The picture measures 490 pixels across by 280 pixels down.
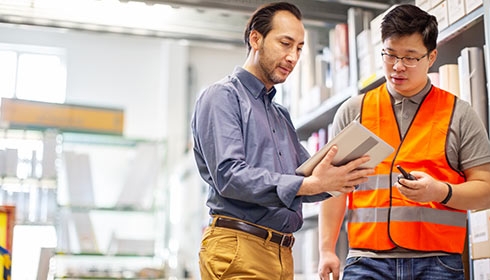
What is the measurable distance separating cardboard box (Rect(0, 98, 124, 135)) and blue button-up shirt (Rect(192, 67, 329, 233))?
2119mm

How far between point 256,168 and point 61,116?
275cm

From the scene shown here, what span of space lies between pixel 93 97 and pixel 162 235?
378cm

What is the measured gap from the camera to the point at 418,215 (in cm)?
184

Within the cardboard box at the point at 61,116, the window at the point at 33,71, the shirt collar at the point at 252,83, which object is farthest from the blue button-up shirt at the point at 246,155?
the window at the point at 33,71

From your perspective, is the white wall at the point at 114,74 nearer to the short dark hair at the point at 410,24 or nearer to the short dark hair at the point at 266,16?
the short dark hair at the point at 266,16

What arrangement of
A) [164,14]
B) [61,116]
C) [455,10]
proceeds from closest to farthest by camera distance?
[455,10] < [164,14] < [61,116]

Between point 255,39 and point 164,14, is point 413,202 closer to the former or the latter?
point 255,39

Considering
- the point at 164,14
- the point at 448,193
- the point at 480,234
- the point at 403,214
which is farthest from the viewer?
the point at 164,14

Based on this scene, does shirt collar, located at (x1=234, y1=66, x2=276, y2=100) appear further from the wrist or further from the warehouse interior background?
the warehouse interior background

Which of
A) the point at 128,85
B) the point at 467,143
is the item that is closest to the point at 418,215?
the point at 467,143

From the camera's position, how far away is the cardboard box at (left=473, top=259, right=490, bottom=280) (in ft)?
6.57

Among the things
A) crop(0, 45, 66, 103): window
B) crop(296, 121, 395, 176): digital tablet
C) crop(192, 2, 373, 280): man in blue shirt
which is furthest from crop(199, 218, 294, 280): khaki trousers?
crop(0, 45, 66, 103): window

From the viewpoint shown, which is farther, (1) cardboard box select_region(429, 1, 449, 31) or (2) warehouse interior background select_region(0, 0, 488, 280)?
(2) warehouse interior background select_region(0, 0, 488, 280)

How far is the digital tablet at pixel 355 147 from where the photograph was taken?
1595mm
